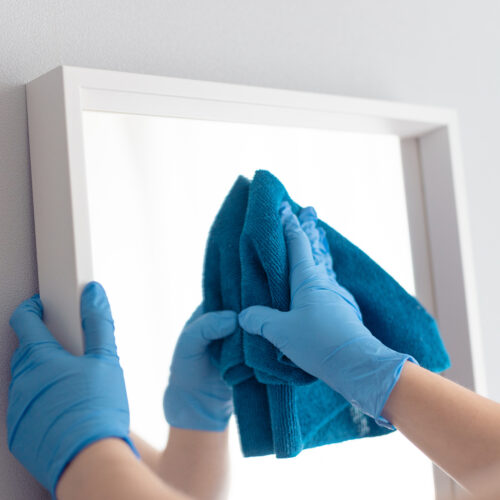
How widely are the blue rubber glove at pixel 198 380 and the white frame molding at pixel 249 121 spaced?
0.55 feet

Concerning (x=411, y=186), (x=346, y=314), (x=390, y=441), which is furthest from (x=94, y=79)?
(x=390, y=441)

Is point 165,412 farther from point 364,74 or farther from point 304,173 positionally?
point 364,74

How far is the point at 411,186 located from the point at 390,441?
1.49 feet

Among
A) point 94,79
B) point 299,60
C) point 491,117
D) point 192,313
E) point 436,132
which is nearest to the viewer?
point 94,79

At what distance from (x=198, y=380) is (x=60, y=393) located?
24 centimetres

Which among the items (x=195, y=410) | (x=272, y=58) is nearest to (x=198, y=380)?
(x=195, y=410)

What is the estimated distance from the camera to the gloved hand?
743 millimetres

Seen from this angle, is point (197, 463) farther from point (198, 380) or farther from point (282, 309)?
point (282, 309)

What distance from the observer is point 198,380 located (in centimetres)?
86

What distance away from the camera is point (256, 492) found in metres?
0.90

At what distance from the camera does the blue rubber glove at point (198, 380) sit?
83cm

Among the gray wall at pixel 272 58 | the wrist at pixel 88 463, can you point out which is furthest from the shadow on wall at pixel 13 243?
the wrist at pixel 88 463

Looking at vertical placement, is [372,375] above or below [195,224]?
below

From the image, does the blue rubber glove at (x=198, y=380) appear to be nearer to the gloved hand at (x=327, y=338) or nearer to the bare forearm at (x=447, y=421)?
the gloved hand at (x=327, y=338)
